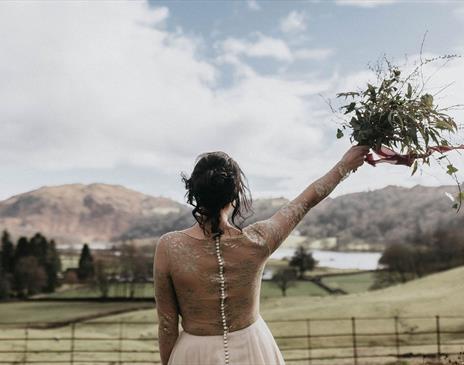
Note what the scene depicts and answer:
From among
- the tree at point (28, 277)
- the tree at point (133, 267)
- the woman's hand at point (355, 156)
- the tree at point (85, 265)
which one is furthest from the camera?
the tree at point (85, 265)

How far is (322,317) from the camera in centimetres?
4750

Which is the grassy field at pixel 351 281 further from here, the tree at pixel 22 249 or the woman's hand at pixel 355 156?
the woman's hand at pixel 355 156

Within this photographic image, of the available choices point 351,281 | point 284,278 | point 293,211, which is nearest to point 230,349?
point 293,211

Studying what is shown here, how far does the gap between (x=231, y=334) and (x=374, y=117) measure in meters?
1.46

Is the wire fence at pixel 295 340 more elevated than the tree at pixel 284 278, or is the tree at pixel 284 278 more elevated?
the tree at pixel 284 278

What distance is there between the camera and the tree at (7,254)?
58.6 metres

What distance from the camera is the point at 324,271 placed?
7375cm

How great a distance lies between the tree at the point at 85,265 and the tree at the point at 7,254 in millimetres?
9565

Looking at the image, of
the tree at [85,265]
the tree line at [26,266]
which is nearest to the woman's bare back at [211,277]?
the tree line at [26,266]

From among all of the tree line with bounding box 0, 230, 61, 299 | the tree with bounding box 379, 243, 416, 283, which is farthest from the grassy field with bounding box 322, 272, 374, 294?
the tree line with bounding box 0, 230, 61, 299

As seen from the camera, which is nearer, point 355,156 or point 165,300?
point 165,300

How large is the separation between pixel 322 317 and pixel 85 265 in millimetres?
32822

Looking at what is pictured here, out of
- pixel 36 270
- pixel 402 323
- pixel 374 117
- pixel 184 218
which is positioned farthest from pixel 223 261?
pixel 184 218

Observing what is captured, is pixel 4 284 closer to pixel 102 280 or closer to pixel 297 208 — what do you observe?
pixel 102 280
